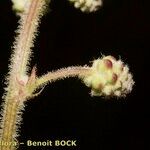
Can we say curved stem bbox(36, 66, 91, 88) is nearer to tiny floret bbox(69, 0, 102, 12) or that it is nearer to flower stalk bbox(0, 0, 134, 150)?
flower stalk bbox(0, 0, 134, 150)

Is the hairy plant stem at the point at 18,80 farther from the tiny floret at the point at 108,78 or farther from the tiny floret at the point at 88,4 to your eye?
the tiny floret at the point at 108,78

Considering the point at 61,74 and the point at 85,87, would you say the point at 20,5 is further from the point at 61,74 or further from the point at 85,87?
the point at 85,87

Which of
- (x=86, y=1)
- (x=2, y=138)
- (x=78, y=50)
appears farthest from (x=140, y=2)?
(x=2, y=138)

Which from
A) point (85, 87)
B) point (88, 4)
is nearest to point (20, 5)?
point (88, 4)

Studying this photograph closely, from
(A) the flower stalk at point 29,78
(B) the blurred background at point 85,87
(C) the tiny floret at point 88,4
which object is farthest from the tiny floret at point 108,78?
(B) the blurred background at point 85,87

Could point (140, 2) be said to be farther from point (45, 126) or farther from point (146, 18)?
point (45, 126)

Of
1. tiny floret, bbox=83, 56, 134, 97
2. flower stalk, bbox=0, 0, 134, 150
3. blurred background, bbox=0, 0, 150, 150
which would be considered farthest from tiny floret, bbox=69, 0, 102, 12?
blurred background, bbox=0, 0, 150, 150
